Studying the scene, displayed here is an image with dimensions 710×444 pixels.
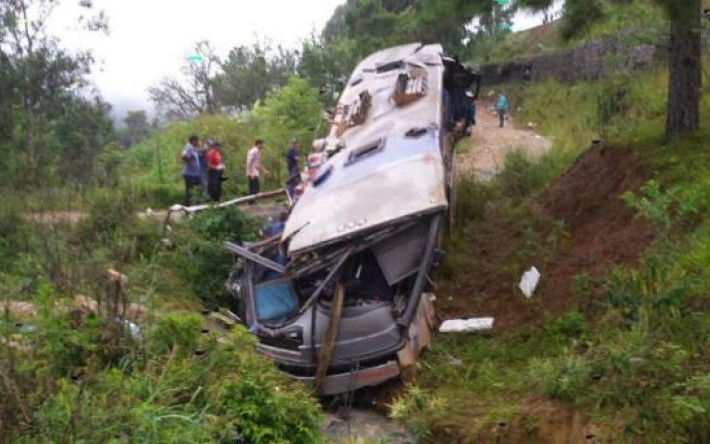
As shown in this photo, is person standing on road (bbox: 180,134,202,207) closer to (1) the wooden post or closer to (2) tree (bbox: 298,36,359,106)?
(1) the wooden post

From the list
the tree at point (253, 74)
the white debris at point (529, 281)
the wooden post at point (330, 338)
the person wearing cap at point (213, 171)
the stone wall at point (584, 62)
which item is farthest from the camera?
the tree at point (253, 74)

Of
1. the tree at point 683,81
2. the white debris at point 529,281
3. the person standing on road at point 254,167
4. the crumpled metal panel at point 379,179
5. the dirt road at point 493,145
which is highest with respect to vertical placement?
the tree at point 683,81

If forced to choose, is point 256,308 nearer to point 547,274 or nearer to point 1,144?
point 547,274

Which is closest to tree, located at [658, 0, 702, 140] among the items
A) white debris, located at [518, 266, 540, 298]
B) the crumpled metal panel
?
white debris, located at [518, 266, 540, 298]

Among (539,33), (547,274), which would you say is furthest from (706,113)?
(539,33)

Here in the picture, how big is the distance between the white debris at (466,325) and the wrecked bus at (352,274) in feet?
0.63

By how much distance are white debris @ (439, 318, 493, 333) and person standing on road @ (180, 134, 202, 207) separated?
19.5 feet

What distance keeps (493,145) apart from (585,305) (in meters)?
11.6

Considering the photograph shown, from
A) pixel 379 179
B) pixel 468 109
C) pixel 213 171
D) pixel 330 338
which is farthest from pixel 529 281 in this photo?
pixel 213 171

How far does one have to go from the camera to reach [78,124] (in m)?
22.3

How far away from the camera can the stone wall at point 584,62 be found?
1820 centimetres

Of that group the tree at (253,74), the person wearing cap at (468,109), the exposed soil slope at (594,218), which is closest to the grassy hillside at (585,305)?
the exposed soil slope at (594,218)

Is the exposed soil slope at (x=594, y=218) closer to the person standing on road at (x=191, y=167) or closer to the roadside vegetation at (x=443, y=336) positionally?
the roadside vegetation at (x=443, y=336)

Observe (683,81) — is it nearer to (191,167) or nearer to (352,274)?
(352,274)
